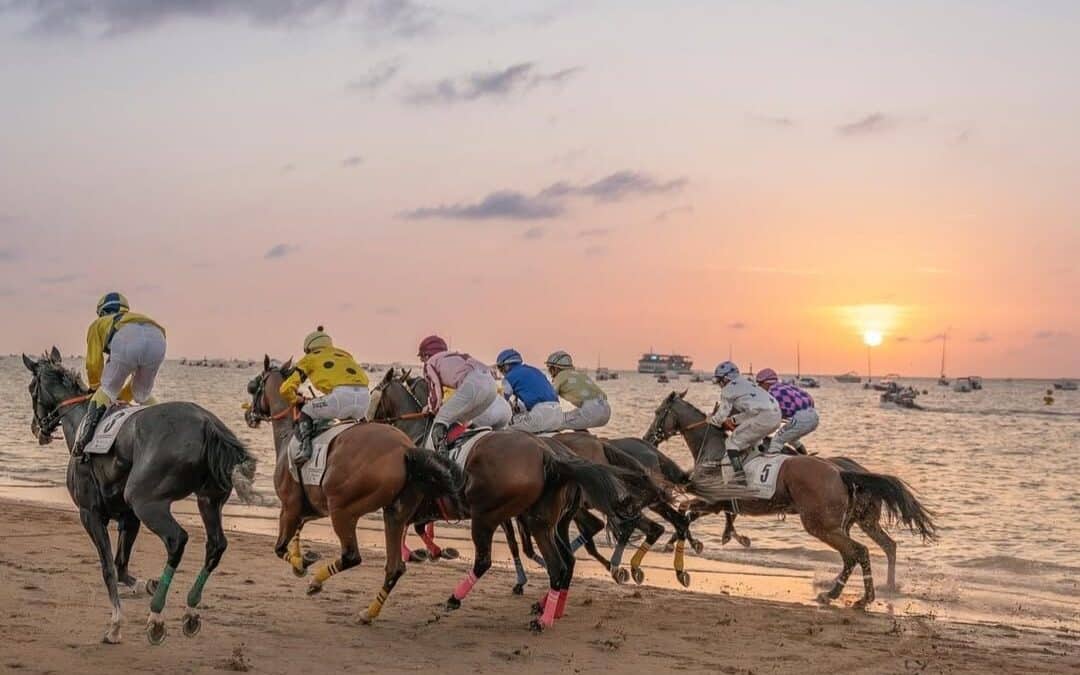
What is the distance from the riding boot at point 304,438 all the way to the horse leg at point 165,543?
1474mm

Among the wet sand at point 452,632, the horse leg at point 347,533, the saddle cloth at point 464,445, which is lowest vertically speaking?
the wet sand at point 452,632

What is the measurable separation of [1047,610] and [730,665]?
6.01 metres

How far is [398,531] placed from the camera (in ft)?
35.6

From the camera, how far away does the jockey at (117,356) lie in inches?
401

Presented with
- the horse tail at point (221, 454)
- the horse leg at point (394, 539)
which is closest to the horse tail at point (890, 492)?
the horse leg at point (394, 539)

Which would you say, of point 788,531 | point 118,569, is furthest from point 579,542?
point 788,531

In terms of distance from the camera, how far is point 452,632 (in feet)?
35.6

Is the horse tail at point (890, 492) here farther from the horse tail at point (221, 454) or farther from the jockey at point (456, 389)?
the horse tail at point (221, 454)

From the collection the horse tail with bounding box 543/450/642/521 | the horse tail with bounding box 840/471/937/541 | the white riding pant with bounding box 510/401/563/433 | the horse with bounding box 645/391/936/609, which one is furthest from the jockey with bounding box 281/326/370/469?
the horse tail with bounding box 840/471/937/541

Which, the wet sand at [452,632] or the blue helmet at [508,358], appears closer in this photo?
the wet sand at [452,632]

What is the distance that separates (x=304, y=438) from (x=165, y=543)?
1.77 m

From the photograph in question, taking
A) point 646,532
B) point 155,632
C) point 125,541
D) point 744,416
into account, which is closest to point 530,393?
point 646,532

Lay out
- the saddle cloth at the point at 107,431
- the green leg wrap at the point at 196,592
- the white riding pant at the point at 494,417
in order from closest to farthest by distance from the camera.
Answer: the green leg wrap at the point at 196,592
the saddle cloth at the point at 107,431
the white riding pant at the point at 494,417

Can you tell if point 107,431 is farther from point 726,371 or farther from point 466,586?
point 726,371
